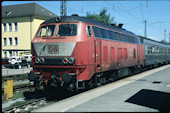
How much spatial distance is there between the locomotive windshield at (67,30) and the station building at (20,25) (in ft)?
115

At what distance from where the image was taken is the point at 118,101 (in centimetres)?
857

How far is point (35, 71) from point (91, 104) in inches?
151

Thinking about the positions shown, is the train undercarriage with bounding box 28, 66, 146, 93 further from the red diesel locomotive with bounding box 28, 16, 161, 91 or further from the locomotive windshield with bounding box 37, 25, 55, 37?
the locomotive windshield with bounding box 37, 25, 55, 37

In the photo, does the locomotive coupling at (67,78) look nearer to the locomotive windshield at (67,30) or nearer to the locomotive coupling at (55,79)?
the locomotive coupling at (55,79)

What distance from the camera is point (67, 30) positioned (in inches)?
416

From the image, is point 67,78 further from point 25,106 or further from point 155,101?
point 155,101

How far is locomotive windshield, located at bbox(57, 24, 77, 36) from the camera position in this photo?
34.3 ft

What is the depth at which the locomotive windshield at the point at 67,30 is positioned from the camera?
34.3 feet

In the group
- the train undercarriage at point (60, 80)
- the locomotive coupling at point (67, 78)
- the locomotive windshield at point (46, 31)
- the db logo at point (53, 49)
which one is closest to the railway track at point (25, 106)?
the train undercarriage at point (60, 80)

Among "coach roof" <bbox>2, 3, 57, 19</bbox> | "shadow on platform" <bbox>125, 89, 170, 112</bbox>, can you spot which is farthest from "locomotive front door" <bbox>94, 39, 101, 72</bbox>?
"coach roof" <bbox>2, 3, 57, 19</bbox>

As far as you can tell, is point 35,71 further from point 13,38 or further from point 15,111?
point 13,38

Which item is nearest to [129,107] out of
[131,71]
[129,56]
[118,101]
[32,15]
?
[118,101]

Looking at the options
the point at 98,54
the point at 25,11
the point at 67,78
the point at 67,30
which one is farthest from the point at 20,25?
the point at 67,78

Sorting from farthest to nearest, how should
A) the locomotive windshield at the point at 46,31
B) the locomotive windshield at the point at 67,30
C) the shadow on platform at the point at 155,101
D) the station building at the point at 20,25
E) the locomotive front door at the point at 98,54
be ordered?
the station building at the point at 20,25
the locomotive front door at the point at 98,54
the locomotive windshield at the point at 46,31
the locomotive windshield at the point at 67,30
the shadow on platform at the point at 155,101
